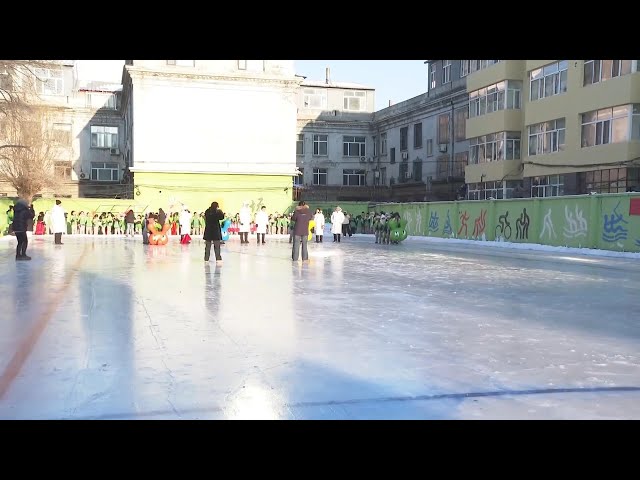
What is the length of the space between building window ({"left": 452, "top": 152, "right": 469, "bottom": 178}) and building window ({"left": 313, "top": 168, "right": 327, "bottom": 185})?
1455 centimetres

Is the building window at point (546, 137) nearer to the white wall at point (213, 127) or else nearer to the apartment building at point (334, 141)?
the white wall at point (213, 127)

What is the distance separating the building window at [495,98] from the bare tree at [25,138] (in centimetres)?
2481

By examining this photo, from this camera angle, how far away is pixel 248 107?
42469mm

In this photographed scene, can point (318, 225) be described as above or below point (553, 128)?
below

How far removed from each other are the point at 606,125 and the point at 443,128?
57.6 feet

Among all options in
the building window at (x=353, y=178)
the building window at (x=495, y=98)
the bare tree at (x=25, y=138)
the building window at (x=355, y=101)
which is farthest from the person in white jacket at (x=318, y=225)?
the building window at (x=355, y=101)

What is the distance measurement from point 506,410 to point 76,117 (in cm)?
5461

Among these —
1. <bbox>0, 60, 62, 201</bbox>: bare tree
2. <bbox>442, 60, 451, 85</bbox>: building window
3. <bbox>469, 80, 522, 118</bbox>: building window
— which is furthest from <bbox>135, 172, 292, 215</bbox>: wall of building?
<bbox>442, 60, 451, 85</bbox>: building window

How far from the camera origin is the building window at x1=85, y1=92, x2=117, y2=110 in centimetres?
5356

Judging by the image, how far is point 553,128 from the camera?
33219 mm

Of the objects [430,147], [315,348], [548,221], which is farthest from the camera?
[430,147]

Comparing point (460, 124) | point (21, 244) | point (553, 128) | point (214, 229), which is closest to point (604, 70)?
point (553, 128)

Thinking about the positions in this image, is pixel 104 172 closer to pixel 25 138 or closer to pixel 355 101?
pixel 25 138

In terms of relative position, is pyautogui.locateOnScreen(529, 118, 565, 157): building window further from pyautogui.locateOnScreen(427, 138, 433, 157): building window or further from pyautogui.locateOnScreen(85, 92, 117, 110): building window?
pyautogui.locateOnScreen(85, 92, 117, 110): building window
